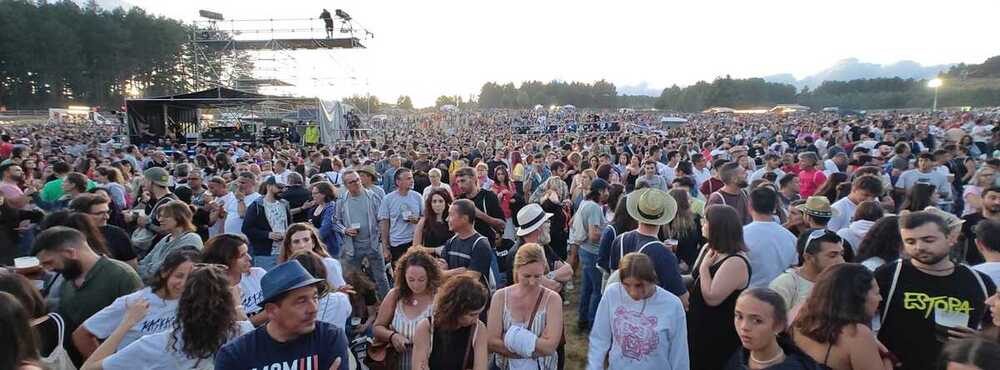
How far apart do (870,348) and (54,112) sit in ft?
168

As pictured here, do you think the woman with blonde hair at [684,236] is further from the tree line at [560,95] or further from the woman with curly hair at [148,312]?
the tree line at [560,95]

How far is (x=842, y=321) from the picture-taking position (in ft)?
7.35

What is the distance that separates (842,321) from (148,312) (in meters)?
3.27

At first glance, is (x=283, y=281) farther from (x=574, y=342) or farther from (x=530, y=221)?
(x=574, y=342)

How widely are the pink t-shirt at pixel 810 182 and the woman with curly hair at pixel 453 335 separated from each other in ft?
19.9

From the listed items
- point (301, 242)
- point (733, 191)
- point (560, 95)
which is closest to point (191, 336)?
point (301, 242)

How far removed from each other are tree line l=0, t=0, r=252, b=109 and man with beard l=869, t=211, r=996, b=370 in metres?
48.1

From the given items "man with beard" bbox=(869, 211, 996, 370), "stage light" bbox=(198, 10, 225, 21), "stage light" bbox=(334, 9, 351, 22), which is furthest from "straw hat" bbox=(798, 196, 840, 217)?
"stage light" bbox=(198, 10, 225, 21)

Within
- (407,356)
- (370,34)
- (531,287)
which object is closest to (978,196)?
(531,287)

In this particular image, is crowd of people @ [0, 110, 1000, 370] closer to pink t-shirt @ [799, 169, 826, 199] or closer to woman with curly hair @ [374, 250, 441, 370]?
woman with curly hair @ [374, 250, 441, 370]

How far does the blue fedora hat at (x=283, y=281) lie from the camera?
6.90 ft

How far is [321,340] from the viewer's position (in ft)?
Result: 7.36

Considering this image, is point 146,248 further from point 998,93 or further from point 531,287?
point 998,93

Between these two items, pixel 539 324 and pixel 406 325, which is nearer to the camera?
pixel 539 324
